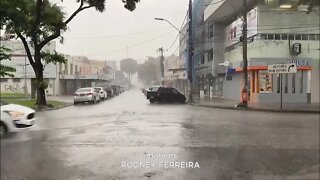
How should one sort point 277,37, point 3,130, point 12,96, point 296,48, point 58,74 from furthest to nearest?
point 277,37 < point 296,48 < point 58,74 < point 12,96 < point 3,130

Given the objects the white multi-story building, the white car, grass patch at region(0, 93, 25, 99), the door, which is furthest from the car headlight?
the door

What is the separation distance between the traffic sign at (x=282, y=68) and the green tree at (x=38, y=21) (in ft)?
3.37

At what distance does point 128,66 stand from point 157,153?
0.57m

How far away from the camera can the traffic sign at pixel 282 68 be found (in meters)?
2.53

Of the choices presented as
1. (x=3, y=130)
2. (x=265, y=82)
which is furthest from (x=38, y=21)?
(x=265, y=82)

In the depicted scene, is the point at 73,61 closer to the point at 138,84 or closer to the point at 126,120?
the point at 138,84

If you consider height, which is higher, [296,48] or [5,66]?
[296,48]

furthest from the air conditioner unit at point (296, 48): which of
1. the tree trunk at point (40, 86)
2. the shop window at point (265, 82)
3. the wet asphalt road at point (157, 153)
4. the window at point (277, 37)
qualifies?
the tree trunk at point (40, 86)

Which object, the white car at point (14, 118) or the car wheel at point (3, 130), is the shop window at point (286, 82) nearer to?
the white car at point (14, 118)

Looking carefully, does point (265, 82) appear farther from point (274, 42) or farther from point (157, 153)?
point (157, 153)

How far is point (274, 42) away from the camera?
2645 millimetres

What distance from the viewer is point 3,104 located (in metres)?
1.52

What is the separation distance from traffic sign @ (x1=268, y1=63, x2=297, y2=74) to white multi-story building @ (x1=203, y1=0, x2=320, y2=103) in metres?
0.03

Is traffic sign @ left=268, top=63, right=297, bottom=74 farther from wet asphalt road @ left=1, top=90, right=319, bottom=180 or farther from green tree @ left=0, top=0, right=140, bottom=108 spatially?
green tree @ left=0, top=0, right=140, bottom=108
